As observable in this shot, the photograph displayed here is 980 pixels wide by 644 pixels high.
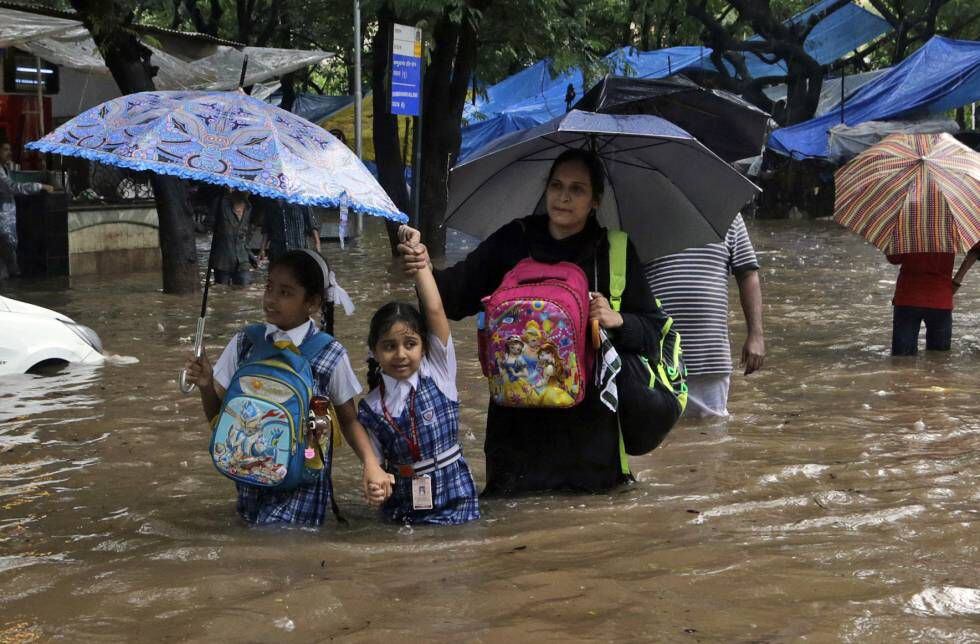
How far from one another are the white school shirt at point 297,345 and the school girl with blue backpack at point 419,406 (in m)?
0.11

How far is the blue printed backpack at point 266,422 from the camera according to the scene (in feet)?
15.1

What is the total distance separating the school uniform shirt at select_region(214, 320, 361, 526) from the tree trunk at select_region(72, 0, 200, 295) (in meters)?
8.58

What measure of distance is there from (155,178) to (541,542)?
1008 centimetres

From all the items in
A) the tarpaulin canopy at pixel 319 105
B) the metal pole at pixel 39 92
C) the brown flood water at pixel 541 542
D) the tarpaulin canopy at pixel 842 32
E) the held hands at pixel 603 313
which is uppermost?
the tarpaulin canopy at pixel 842 32

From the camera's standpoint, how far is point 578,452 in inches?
204

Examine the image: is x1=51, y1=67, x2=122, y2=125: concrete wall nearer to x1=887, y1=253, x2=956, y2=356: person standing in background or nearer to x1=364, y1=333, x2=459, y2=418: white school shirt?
x1=887, y1=253, x2=956, y2=356: person standing in background

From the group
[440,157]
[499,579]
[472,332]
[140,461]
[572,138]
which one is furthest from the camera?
[440,157]

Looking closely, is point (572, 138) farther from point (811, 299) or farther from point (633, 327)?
point (811, 299)

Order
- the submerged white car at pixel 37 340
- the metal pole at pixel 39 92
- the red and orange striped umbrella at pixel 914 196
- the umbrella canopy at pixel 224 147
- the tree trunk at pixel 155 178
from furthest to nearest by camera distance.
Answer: the metal pole at pixel 39 92
the tree trunk at pixel 155 178
the red and orange striped umbrella at pixel 914 196
the submerged white car at pixel 37 340
the umbrella canopy at pixel 224 147

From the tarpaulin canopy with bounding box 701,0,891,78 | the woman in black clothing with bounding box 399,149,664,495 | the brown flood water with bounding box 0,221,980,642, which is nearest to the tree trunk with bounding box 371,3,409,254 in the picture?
the brown flood water with bounding box 0,221,980,642

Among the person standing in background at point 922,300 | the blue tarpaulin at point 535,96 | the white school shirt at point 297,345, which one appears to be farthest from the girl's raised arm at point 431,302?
the blue tarpaulin at point 535,96

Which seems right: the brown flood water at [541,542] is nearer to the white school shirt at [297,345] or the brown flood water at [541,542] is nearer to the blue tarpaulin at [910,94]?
the white school shirt at [297,345]

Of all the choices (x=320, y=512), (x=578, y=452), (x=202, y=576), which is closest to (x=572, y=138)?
(x=578, y=452)

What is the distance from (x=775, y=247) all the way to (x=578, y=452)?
16888 millimetres
